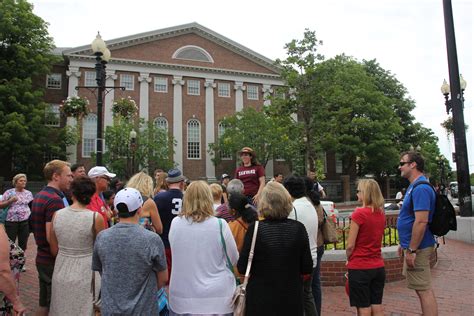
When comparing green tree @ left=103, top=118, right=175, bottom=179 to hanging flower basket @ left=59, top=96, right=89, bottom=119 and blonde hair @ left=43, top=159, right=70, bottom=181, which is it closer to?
hanging flower basket @ left=59, top=96, right=89, bottom=119

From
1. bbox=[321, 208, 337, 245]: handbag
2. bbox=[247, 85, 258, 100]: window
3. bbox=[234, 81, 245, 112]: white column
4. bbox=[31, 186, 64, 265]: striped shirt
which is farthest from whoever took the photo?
bbox=[247, 85, 258, 100]: window

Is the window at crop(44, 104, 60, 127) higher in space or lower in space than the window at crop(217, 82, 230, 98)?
lower

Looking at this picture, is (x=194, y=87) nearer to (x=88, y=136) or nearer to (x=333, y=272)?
(x=88, y=136)

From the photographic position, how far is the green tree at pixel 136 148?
98.0ft

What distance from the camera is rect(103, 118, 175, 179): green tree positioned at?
29.9 meters

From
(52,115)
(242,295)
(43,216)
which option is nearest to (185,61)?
(52,115)

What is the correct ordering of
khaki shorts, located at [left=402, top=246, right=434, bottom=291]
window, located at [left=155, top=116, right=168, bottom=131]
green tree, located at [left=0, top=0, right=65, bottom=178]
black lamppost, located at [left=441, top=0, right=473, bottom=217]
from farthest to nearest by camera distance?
window, located at [left=155, top=116, right=168, bottom=131] → green tree, located at [left=0, top=0, right=65, bottom=178] → black lamppost, located at [left=441, top=0, right=473, bottom=217] → khaki shorts, located at [left=402, top=246, right=434, bottom=291]

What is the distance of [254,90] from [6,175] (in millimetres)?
24587

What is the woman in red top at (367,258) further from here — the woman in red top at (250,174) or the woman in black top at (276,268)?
the woman in red top at (250,174)

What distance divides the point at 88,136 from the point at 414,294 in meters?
31.6

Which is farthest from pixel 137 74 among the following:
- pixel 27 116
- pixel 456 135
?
pixel 456 135

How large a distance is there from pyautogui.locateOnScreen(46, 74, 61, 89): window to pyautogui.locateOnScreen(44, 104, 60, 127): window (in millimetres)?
1793

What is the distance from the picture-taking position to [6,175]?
30.2 m

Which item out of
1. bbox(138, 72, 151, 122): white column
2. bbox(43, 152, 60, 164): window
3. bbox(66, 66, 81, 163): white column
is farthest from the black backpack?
bbox(138, 72, 151, 122): white column
